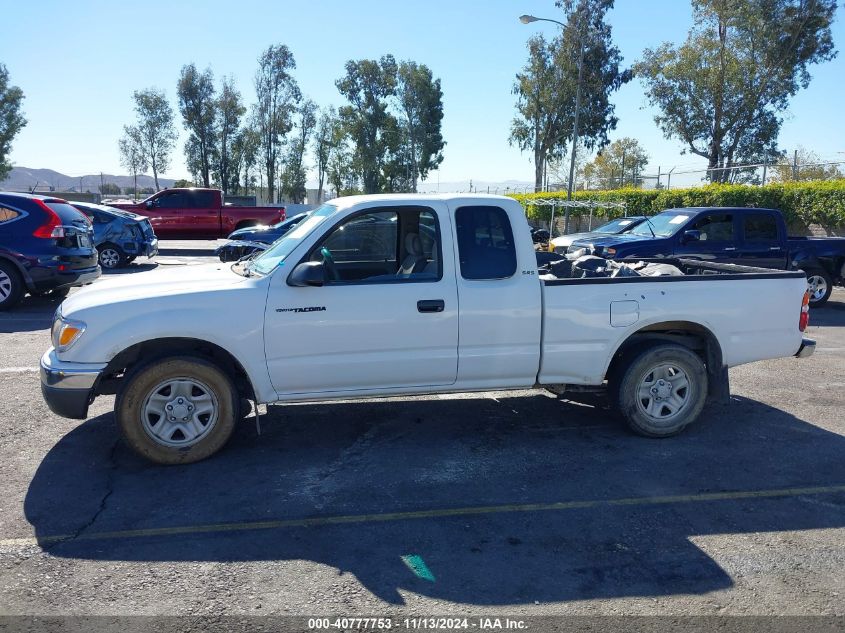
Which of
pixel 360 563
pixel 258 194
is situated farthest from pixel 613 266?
pixel 258 194

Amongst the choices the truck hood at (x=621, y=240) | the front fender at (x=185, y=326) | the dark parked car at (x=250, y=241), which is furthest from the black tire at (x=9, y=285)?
the truck hood at (x=621, y=240)

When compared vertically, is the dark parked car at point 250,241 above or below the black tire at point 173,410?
above

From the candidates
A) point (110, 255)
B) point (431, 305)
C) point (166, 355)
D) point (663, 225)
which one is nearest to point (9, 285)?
point (110, 255)

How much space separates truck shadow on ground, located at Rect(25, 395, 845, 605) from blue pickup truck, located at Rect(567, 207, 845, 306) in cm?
714

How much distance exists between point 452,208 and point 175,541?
9.84 ft

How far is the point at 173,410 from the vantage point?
497 cm

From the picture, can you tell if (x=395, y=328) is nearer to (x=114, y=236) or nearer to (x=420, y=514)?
(x=420, y=514)

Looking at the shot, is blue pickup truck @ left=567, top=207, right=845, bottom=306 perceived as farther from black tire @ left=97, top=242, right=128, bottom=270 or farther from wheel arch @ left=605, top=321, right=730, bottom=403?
black tire @ left=97, top=242, right=128, bottom=270

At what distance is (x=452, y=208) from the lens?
538 cm

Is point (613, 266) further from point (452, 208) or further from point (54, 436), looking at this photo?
point (54, 436)

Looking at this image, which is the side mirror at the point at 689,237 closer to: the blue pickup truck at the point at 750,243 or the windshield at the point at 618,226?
the blue pickup truck at the point at 750,243

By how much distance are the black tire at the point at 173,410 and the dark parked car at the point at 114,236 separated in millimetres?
12873

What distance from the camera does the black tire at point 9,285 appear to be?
10641 mm

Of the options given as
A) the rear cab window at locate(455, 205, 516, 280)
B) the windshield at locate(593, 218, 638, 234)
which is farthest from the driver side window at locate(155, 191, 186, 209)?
the rear cab window at locate(455, 205, 516, 280)
